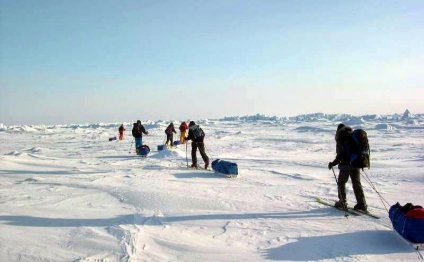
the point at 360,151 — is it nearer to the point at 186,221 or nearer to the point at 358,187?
the point at 358,187

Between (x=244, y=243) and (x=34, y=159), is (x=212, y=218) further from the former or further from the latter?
(x=34, y=159)

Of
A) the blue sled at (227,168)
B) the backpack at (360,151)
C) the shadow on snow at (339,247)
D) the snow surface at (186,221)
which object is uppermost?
the backpack at (360,151)

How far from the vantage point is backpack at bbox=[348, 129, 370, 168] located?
6223 millimetres

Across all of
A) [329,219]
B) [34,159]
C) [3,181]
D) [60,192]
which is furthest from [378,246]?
[34,159]

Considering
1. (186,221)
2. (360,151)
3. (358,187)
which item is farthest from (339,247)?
(186,221)

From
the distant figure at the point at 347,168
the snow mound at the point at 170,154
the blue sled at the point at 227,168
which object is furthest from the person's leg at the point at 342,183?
the snow mound at the point at 170,154

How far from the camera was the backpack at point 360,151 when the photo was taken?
20.4 ft

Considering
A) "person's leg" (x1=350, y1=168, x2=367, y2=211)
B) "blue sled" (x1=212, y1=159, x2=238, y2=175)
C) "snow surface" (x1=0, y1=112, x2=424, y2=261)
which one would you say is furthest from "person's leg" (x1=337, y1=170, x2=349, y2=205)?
"blue sled" (x1=212, y1=159, x2=238, y2=175)

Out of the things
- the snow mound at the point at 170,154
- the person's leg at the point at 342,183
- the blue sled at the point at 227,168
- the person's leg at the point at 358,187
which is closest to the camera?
the person's leg at the point at 358,187

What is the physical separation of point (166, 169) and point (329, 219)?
6.39 metres

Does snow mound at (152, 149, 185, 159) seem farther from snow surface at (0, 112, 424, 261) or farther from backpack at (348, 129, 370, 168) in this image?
backpack at (348, 129, 370, 168)

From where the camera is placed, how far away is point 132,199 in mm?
6914

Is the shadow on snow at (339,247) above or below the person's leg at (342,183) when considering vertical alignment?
below

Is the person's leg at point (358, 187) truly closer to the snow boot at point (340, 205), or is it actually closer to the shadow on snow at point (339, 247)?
the snow boot at point (340, 205)
